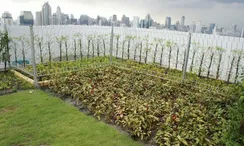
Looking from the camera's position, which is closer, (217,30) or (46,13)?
(217,30)

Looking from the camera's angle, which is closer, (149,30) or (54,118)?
(54,118)

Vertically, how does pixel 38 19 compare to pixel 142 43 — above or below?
above

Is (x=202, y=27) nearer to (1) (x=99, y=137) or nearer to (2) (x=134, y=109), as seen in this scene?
(2) (x=134, y=109)

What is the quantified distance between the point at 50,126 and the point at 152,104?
207cm

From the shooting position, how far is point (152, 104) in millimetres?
4309

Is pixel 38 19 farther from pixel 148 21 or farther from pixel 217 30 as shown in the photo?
pixel 217 30

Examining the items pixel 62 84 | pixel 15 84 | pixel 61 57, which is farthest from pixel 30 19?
pixel 62 84

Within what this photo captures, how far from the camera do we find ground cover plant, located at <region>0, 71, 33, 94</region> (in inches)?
201

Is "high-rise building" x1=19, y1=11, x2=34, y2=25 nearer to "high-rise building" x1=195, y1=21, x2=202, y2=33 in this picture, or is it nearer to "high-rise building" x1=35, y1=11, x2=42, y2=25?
"high-rise building" x1=35, y1=11, x2=42, y2=25

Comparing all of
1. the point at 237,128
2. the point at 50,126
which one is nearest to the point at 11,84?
the point at 50,126

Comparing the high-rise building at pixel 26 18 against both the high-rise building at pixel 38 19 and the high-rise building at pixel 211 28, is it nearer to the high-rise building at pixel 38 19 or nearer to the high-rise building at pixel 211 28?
the high-rise building at pixel 38 19

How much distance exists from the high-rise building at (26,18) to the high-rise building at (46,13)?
49 centimetres

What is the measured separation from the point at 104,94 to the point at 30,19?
14.6ft

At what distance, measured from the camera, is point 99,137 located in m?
3.19
